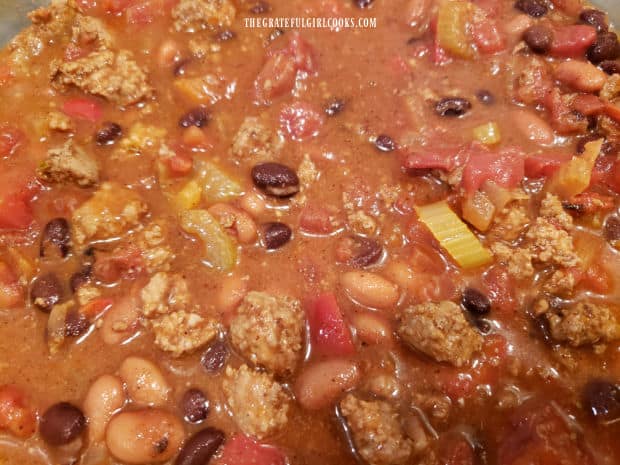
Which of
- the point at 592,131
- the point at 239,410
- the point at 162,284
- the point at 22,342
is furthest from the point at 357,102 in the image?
the point at 22,342

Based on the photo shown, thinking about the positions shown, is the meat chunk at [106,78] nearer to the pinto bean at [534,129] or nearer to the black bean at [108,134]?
the black bean at [108,134]

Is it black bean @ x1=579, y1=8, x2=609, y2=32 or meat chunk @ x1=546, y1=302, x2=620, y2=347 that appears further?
black bean @ x1=579, y1=8, x2=609, y2=32

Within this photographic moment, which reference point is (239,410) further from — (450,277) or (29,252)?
(29,252)

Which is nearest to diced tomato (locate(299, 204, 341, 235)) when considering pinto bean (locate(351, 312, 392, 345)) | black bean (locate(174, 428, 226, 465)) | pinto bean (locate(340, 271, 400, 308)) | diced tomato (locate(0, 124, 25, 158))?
pinto bean (locate(340, 271, 400, 308))

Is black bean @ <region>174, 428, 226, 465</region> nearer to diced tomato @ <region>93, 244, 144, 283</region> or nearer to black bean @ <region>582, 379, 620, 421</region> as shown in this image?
diced tomato @ <region>93, 244, 144, 283</region>

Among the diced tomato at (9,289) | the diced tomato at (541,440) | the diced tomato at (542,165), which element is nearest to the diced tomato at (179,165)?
the diced tomato at (9,289)

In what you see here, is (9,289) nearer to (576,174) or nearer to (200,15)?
(200,15)
